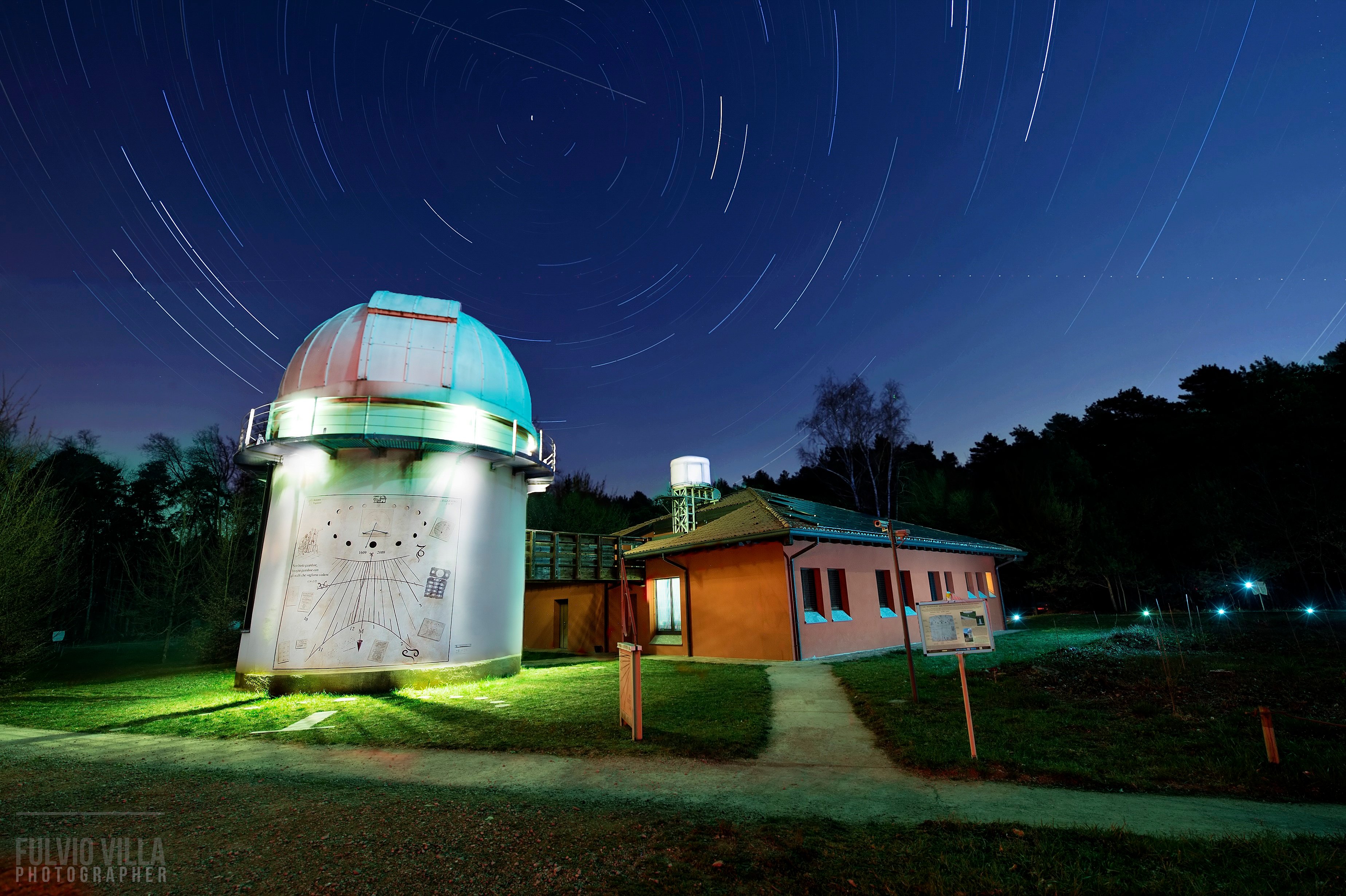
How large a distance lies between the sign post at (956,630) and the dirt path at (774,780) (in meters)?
1.47

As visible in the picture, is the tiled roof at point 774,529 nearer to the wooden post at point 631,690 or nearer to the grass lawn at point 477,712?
the grass lawn at point 477,712

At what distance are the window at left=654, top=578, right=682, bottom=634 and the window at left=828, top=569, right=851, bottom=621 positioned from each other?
4.73 metres

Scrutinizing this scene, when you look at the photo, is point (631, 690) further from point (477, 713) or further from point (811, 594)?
point (811, 594)

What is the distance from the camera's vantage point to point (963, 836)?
400 cm

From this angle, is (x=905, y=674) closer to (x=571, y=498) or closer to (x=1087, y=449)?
(x=571, y=498)

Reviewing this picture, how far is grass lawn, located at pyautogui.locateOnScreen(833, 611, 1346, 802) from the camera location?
5309mm

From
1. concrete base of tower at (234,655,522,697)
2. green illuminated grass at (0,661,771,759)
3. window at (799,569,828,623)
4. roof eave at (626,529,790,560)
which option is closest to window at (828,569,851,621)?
window at (799,569,828,623)

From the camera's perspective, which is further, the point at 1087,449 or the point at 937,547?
the point at 1087,449

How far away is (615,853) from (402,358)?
12544 millimetres

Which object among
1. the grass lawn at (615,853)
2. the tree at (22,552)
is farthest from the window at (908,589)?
the tree at (22,552)

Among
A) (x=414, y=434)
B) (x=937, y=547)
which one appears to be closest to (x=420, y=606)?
(x=414, y=434)

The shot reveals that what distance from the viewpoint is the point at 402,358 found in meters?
13.6

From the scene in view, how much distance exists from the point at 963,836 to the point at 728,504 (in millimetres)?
16983

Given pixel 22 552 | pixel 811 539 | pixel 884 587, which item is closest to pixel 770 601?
pixel 811 539
